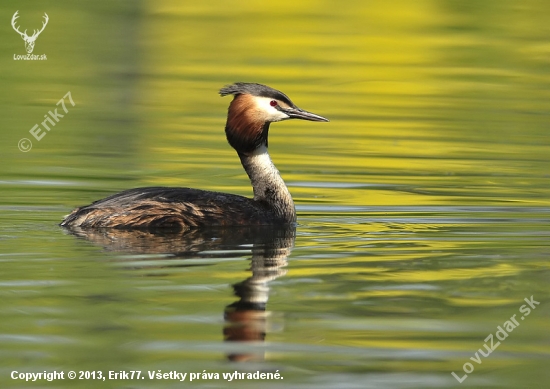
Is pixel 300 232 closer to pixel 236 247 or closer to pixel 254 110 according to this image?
pixel 236 247

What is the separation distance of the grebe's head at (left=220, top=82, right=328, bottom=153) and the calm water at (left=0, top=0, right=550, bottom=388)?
90 cm

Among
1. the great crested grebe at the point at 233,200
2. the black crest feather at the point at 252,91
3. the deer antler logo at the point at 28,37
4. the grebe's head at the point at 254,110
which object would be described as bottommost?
the great crested grebe at the point at 233,200

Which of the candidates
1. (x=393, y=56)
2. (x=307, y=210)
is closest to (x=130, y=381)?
(x=307, y=210)

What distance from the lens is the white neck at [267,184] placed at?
35.9 feet

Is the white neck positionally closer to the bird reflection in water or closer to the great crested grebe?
the great crested grebe

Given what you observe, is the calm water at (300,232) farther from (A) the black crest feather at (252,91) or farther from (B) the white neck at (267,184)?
(A) the black crest feather at (252,91)

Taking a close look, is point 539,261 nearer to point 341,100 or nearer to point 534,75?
point 341,100

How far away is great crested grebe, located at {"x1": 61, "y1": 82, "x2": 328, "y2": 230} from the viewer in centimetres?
1005

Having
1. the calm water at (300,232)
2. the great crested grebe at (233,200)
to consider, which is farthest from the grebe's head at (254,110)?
the calm water at (300,232)

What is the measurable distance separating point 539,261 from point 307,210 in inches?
114

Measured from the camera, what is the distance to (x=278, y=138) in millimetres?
17328

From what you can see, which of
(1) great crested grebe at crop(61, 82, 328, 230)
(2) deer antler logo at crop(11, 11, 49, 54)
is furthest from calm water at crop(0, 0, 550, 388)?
(2) deer antler logo at crop(11, 11, 49, 54)

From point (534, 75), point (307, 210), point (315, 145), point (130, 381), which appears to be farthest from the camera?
point (534, 75)

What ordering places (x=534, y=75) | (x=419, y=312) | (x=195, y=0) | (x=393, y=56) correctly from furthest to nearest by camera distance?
(x=195, y=0) < (x=393, y=56) < (x=534, y=75) < (x=419, y=312)
